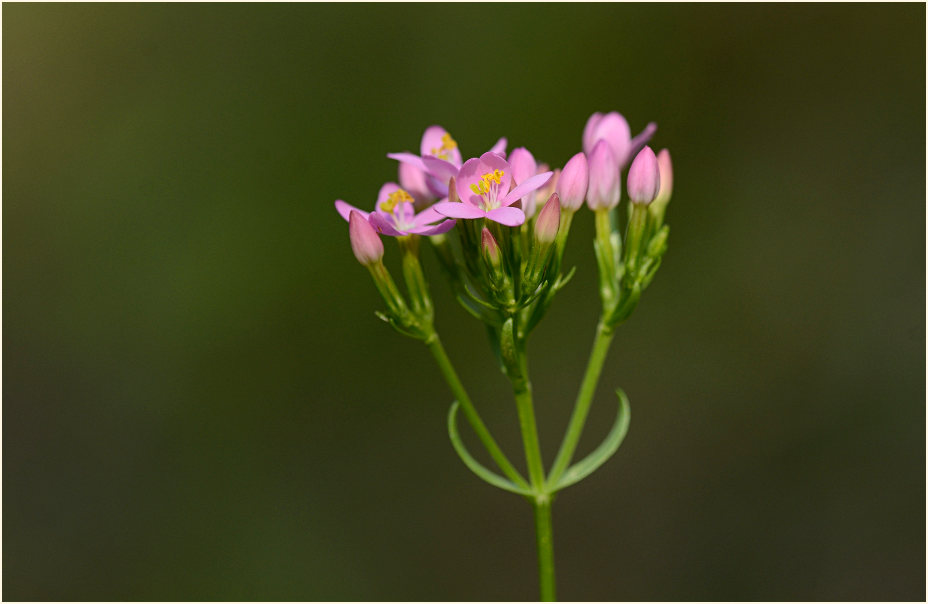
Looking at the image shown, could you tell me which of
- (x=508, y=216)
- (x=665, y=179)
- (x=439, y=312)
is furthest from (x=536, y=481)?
(x=439, y=312)

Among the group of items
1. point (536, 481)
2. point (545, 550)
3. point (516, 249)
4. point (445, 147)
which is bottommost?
point (545, 550)

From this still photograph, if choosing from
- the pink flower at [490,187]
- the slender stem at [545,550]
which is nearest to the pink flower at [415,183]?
the pink flower at [490,187]

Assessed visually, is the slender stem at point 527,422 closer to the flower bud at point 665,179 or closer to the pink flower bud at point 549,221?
the pink flower bud at point 549,221

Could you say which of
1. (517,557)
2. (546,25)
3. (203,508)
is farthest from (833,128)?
(203,508)

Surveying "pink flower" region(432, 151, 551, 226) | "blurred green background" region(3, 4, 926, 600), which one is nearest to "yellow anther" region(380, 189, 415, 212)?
"pink flower" region(432, 151, 551, 226)

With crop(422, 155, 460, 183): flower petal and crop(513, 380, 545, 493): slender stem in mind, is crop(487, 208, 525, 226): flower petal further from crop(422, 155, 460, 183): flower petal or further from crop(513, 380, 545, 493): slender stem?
crop(513, 380, 545, 493): slender stem

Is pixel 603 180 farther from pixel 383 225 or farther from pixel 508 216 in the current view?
pixel 383 225
